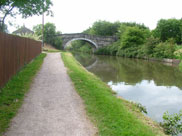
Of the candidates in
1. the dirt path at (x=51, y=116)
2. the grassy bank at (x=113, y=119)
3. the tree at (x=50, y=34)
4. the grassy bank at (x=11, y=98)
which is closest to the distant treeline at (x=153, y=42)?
the tree at (x=50, y=34)

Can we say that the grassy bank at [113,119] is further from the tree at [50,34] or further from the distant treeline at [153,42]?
the tree at [50,34]

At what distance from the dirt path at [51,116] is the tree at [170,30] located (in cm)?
4052

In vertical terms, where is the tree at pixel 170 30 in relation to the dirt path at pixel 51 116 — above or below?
above

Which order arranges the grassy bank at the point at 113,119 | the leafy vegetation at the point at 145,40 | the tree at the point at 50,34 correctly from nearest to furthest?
the grassy bank at the point at 113,119 < the leafy vegetation at the point at 145,40 < the tree at the point at 50,34

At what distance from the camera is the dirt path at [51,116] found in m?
3.88

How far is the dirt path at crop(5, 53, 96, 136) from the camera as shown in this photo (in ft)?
12.7

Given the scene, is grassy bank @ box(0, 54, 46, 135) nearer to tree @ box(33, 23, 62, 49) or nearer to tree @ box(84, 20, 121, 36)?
tree @ box(33, 23, 62, 49)

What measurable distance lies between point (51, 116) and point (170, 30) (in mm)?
43358

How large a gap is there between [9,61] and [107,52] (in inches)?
1699

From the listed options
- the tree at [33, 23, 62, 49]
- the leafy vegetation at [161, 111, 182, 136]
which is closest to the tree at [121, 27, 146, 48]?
the tree at [33, 23, 62, 49]

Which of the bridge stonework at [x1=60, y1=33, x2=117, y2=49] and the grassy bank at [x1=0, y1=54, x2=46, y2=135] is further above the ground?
the bridge stonework at [x1=60, y1=33, x2=117, y2=49]

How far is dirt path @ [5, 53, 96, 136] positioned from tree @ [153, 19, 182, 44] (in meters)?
40.5

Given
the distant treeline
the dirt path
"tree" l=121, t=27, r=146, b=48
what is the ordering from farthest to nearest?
"tree" l=121, t=27, r=146, b=48
the distant treeline
the dirt path

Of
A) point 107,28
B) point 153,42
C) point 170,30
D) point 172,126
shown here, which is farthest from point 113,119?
point 107,28
